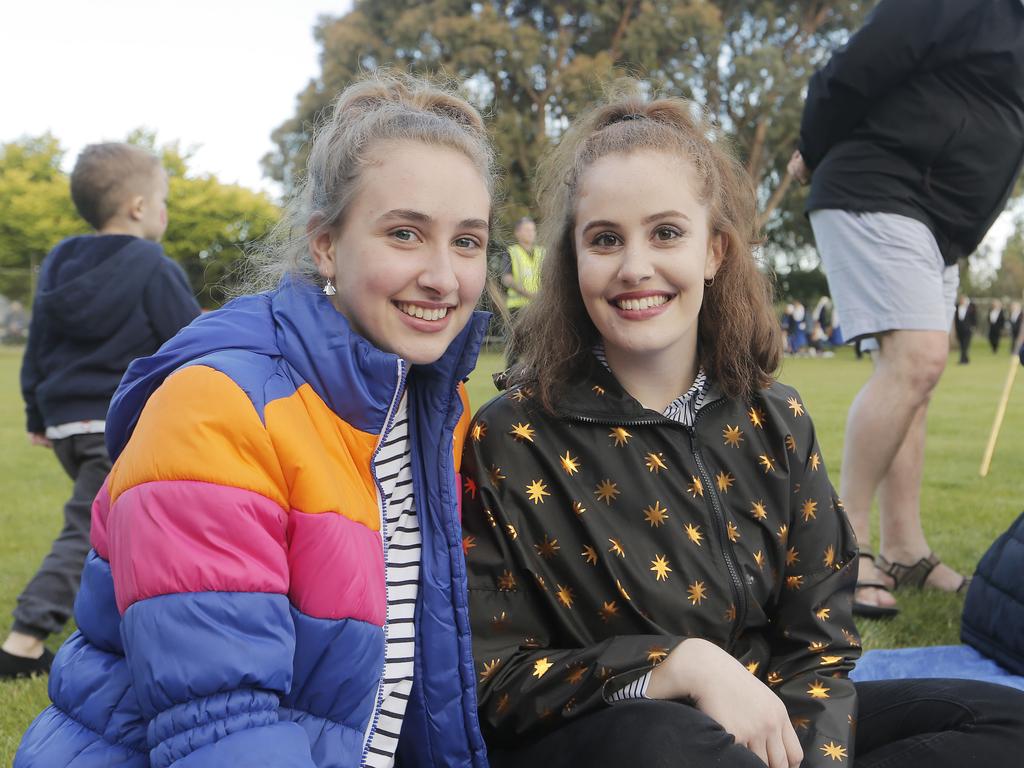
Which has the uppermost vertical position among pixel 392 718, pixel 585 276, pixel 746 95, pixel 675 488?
pixel 746 95

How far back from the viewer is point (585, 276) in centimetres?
218

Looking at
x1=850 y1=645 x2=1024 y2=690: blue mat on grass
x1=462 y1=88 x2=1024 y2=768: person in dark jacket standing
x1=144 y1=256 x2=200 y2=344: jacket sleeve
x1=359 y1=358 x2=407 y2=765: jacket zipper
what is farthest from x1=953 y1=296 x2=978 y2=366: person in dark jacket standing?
x1=359 y1=358 x2=407 y2=765: jacket zipper

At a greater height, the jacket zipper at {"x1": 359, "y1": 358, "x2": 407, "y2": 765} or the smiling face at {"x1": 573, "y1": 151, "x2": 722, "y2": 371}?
the smiling face at {"x1": 573, "y1": 151, "x2": 722, "y2": 371}

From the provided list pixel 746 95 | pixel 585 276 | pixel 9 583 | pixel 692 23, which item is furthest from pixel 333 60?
pixel 585 276

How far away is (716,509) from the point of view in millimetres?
2035

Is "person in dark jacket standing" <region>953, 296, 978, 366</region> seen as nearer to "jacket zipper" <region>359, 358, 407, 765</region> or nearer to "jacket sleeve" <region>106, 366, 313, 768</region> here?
"jacket zipper" <region>359, 358, 407, 765</region>

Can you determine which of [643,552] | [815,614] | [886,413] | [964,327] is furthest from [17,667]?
[964,327]

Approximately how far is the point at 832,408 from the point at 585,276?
1013cm

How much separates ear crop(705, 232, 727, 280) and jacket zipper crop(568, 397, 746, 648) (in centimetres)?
40

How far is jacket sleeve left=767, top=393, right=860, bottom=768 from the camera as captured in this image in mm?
1950

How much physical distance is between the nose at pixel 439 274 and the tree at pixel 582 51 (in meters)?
22.6

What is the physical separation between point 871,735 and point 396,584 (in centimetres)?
104

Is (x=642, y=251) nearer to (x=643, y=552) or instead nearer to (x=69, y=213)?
(x=643, y=552)

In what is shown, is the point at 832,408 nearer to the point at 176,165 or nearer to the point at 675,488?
the point at 675,488
